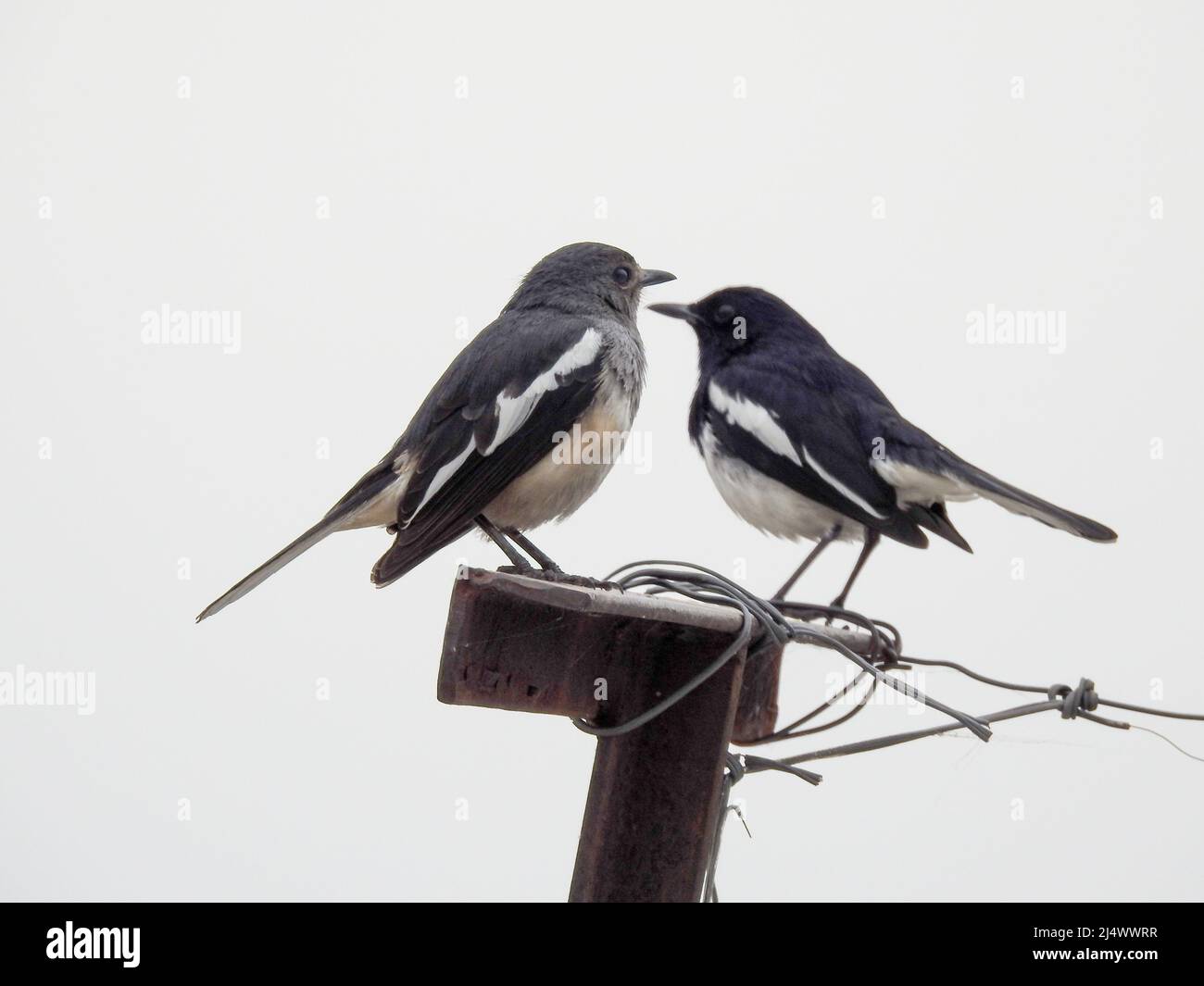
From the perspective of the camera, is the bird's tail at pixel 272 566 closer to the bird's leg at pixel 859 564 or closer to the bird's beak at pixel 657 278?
the bird's beak at pixel 657 278

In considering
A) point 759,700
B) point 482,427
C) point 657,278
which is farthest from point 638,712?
point 657,278

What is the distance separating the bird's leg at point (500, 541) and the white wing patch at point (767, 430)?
134 cm

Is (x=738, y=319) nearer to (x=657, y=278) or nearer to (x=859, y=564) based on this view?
(x=657, y=278)

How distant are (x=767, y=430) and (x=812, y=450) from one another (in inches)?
8.8

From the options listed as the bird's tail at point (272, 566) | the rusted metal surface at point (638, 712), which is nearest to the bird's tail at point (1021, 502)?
the rusted metal surface at point (638, 712)

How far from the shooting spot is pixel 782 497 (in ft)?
15.3

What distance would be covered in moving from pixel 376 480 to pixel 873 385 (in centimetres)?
236

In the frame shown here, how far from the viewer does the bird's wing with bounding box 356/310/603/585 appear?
3273 mm

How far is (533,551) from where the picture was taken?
3.95 metres

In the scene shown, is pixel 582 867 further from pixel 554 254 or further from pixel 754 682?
pixel 554 254

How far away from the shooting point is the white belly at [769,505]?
4.66 metres
